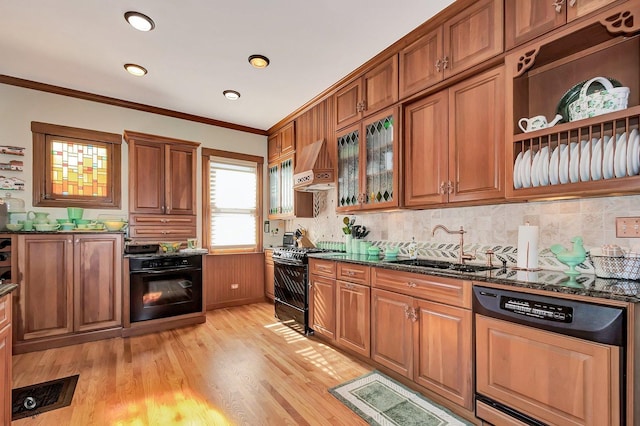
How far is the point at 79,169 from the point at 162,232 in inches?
48.1

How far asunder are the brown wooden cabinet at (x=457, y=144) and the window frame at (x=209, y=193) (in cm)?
297

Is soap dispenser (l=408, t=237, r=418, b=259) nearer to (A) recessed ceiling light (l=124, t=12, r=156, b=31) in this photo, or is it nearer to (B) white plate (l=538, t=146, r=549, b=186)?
(B) white plate (l=538, t=146, r=549, b=186)

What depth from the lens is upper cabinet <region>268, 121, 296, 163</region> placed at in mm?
4477

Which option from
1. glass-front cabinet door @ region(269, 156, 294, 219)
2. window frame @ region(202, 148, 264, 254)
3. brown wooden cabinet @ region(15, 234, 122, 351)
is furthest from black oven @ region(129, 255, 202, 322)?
glass-front cabinet door @ region(269, 156, 294, 219)

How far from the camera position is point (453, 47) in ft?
7.47

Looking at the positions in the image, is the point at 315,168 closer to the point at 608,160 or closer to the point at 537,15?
the point at 537,15

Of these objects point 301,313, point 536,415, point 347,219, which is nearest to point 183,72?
point 347,219

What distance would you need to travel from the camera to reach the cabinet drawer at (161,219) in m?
3.94

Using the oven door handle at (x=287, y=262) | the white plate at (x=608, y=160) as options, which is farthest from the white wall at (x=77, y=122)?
the white plate at (x=608, y=160)

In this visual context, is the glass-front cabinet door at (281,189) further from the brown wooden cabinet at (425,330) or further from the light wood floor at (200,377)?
the brown wooden cabinet at (425,330)

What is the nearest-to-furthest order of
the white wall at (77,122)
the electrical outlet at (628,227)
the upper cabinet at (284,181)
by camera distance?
the electrical outlet at (628,227), the white wall at (77,122), the upper cabinet at (284,181)

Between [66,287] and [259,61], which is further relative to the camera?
[66,287]

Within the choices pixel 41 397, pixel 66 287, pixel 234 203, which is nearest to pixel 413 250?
pixel 234 203

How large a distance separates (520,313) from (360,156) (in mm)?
2020
